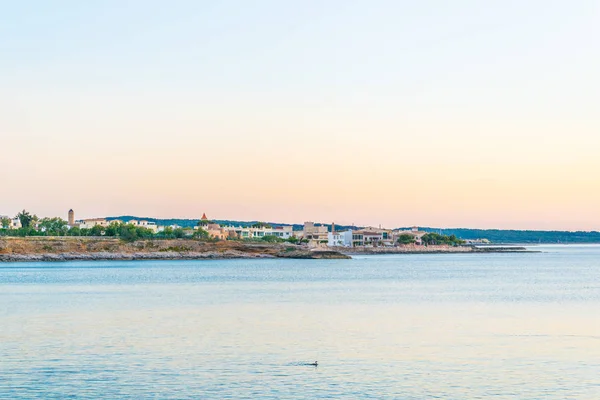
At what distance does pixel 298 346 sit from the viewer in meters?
23.4

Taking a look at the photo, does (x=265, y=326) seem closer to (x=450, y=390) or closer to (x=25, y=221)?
(x=450, y=390)

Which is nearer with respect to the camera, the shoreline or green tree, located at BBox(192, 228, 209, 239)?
the shoreline

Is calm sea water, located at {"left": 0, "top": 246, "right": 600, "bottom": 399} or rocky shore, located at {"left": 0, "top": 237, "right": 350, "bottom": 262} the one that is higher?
rocky shore, located at {"left": 0, "top": 237, "right": 350, "bottom": 262}

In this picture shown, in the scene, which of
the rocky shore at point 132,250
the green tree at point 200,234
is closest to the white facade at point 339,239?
the green tree at point 200,234

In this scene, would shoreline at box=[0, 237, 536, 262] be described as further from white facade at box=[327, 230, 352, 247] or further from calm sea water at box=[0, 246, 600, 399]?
calm sea water at box=[0, 246, 600, 399]

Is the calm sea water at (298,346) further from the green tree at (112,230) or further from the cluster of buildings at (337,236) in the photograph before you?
the cluster of buildings at (337,236)

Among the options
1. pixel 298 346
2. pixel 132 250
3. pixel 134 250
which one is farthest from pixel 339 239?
pixel 298 346

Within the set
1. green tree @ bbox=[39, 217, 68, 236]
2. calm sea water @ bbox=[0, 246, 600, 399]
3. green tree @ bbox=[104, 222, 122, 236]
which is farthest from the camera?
green tree @ bbox=[39, 217, 68, 236]

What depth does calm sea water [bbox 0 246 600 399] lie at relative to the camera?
17.4 metres

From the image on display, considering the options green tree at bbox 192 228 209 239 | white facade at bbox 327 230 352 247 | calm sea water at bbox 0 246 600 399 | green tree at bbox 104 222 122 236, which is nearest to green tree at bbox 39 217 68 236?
green tree at bbox 104 222 122 236

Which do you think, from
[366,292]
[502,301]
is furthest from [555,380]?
[366,292]

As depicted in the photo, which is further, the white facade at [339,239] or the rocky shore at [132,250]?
the white facade at [339,239]

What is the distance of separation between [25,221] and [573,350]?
15504 cm

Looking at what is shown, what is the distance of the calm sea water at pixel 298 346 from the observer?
57.0 feet
